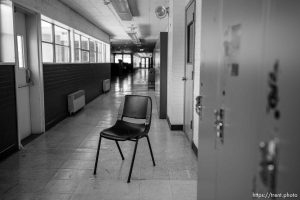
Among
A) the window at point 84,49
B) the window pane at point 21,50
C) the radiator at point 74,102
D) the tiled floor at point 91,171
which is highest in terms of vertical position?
the window at point 84,49

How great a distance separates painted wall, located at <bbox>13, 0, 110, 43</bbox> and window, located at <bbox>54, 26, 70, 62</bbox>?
0.23m

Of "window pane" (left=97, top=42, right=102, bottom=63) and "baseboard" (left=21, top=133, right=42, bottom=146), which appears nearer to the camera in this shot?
"baseboard" (left=21, top=133, right=42, bottom=146)

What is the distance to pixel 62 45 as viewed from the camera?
6.78 meters

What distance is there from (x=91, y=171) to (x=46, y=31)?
3567 millimetres

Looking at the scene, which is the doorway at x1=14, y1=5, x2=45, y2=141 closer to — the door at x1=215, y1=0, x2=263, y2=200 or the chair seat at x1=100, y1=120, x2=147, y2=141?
the chair seat at x1=100, y1=120, x2=147, y2=141

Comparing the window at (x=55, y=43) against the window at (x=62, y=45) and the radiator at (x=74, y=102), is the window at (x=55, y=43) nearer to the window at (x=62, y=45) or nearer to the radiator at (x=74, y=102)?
the window at (x=62, y=45)

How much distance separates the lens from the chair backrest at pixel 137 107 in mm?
3422

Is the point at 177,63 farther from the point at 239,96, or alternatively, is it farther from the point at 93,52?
the point at 93,52

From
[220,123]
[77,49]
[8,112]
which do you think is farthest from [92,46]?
[220,123]

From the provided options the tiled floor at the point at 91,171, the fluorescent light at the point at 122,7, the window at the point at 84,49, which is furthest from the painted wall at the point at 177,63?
the window at the point at 84,49

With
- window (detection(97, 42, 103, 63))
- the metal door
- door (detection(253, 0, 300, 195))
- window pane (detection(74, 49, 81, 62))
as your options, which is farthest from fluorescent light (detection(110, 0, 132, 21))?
door (detection(253, 0, 300, 195))

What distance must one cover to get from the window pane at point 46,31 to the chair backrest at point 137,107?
9.47 feet

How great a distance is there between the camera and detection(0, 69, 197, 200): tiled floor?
2756 mm

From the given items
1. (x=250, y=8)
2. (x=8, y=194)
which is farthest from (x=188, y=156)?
(x=250, y=8)
